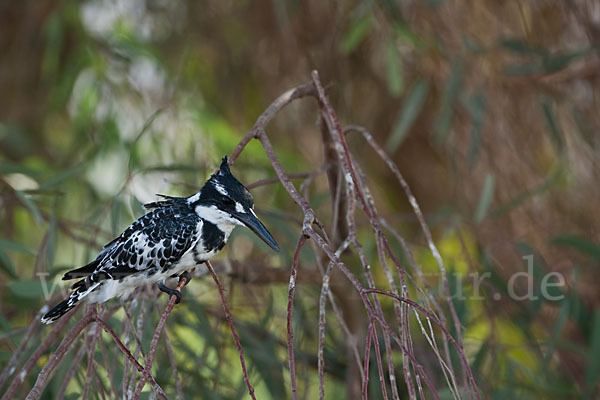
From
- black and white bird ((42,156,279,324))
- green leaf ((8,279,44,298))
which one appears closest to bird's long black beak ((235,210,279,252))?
black and white bird ((42,156,279,324))

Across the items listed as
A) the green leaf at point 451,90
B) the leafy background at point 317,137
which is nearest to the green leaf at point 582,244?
the leafy background at point 317,137

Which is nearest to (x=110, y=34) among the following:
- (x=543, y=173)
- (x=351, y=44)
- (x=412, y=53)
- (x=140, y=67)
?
(x=140, y=67)

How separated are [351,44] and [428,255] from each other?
73 centimetres

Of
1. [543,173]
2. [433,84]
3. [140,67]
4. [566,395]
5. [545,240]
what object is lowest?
[566,395]

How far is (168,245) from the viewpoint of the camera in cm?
123

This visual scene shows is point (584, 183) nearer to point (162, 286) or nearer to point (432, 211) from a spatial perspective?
point (432, 211)

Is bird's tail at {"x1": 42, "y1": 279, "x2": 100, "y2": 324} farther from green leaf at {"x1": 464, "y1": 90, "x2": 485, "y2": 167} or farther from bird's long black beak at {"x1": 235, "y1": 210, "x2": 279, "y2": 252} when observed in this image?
green leaf at {"x1": 464, "y1": 90, "x2": 485, "y2": 167}

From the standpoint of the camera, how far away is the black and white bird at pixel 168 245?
1220 millimetres

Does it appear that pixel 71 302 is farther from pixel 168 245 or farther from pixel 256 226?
pixel 256 226

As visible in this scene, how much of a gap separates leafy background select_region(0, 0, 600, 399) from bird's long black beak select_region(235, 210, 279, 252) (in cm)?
80

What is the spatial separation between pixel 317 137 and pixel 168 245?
1.84 meters

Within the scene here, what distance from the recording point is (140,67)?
285 cm

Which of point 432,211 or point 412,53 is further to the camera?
point 432,211

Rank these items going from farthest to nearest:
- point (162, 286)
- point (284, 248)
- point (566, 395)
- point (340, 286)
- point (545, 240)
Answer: point (545, 240)
point (284, 248)
point (566, 395)
point (340, 286)
point (162, 286)
